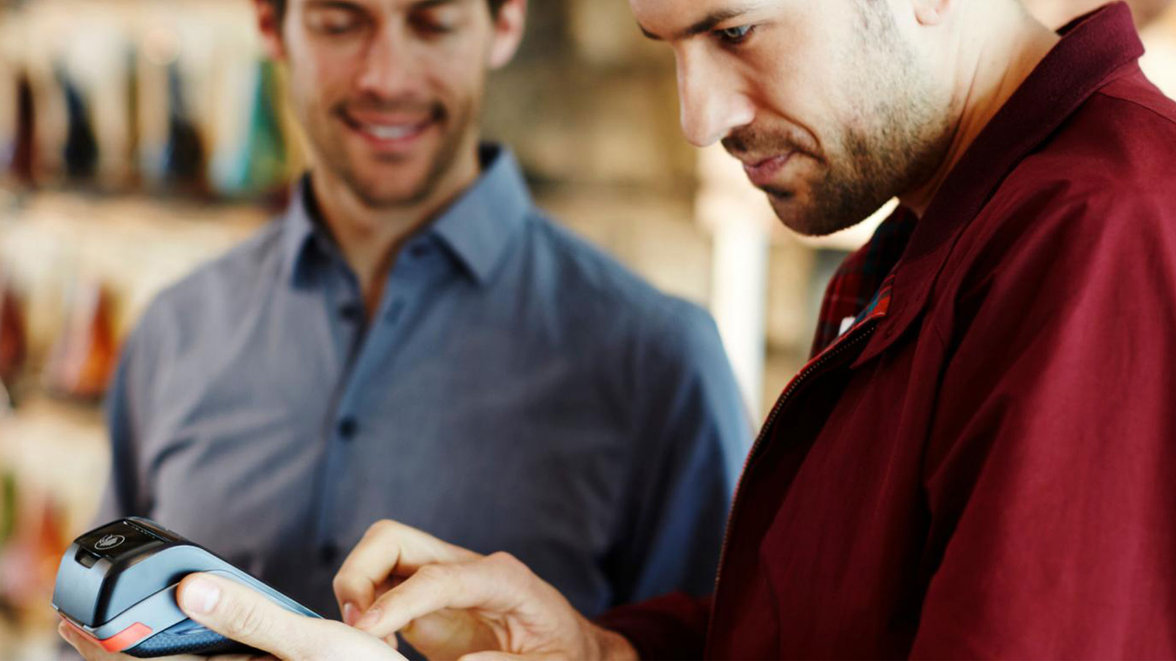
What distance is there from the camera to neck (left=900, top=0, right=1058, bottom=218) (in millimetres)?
861

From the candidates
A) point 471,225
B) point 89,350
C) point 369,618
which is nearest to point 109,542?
point 369,618

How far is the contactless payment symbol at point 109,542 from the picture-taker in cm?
84

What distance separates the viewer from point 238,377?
161 cm

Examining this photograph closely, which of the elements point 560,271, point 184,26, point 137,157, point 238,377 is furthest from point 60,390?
point 560,271

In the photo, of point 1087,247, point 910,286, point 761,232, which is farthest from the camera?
point 761,232

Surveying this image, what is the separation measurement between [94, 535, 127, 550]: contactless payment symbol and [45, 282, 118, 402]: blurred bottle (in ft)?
7.06

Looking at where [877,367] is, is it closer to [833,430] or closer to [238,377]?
[833,430]

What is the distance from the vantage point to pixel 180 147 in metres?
2.78

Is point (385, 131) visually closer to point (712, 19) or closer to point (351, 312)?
point (351, 312)

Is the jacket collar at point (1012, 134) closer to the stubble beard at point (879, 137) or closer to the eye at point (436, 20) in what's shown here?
the stubble beard at point (879, 137)

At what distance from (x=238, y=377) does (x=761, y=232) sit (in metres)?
0.97

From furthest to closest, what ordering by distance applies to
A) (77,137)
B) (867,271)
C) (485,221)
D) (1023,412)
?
1. (77,137)
2. (485,221)
3. (867,271)
4. (1023,412)

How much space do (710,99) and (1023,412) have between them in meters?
0.41

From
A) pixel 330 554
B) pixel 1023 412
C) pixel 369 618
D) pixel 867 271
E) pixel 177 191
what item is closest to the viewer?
pixel 1023 412
